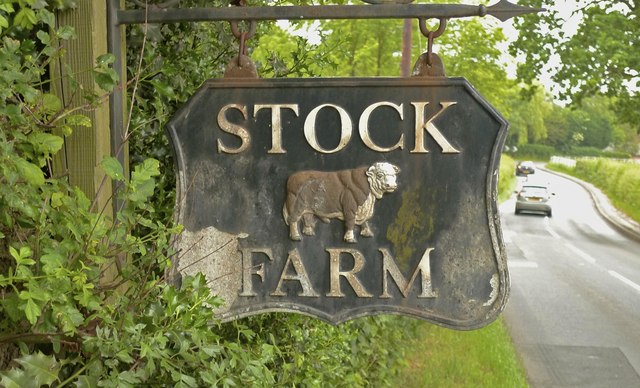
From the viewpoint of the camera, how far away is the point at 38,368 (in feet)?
5.88

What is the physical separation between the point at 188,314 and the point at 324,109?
655 mm

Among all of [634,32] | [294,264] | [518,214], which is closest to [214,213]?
[294,264]

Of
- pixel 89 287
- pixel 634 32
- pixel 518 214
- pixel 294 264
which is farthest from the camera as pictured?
pixel 518 214

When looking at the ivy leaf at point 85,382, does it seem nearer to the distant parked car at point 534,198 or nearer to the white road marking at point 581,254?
the white road marking at point 581,254

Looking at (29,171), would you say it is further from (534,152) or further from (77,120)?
(534,152)

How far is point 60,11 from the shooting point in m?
2.32

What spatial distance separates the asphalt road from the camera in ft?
35.0

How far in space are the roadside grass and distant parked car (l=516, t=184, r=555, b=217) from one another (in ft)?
81.4

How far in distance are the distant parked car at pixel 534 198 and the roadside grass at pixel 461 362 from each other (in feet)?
81.4

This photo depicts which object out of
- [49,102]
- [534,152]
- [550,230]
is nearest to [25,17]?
[49,102]

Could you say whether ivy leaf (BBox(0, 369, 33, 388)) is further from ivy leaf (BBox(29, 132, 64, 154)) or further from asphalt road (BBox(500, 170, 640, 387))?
asphalt road (BBox(500, 170, 640, 387))

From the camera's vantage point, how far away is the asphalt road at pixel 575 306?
420 inches

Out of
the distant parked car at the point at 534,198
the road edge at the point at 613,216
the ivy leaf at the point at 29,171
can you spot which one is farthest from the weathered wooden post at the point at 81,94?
the distant parked car at the point at 534,198

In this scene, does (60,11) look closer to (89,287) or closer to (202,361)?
(89,287)
